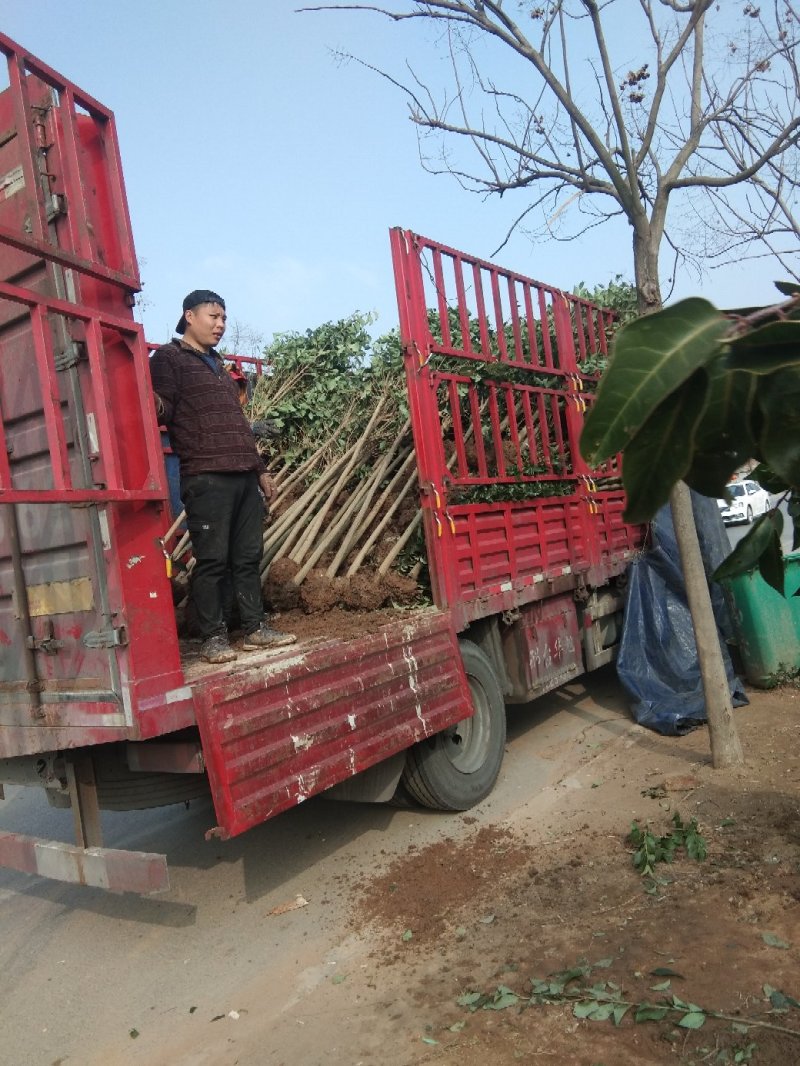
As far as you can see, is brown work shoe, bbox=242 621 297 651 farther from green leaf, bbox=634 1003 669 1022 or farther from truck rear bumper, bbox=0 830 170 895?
green leaf, bbox=634 1003 669 1022

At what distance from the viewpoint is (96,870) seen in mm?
3107

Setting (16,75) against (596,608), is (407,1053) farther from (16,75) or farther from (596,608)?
(596,608)

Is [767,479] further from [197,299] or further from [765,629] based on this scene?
[765,629]

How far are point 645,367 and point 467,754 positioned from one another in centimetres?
427

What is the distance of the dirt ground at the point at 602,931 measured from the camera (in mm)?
2488

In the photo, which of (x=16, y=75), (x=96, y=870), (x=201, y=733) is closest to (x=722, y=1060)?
(x=201, y=733)

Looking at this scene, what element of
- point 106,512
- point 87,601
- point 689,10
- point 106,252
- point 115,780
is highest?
point 689,10

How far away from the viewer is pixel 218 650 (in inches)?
147

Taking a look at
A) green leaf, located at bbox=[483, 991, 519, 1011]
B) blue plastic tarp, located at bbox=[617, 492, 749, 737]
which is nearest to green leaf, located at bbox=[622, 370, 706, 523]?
green leaf, located at bbox=[483, 991, 519, 1011]

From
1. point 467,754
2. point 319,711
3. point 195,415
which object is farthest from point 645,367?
point 467,754

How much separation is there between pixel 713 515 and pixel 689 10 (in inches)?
142

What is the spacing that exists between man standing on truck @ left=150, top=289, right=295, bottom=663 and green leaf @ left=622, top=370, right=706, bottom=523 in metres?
3.12

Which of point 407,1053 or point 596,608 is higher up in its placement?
point 596,608

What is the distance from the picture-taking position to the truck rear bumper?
9.80 ft
